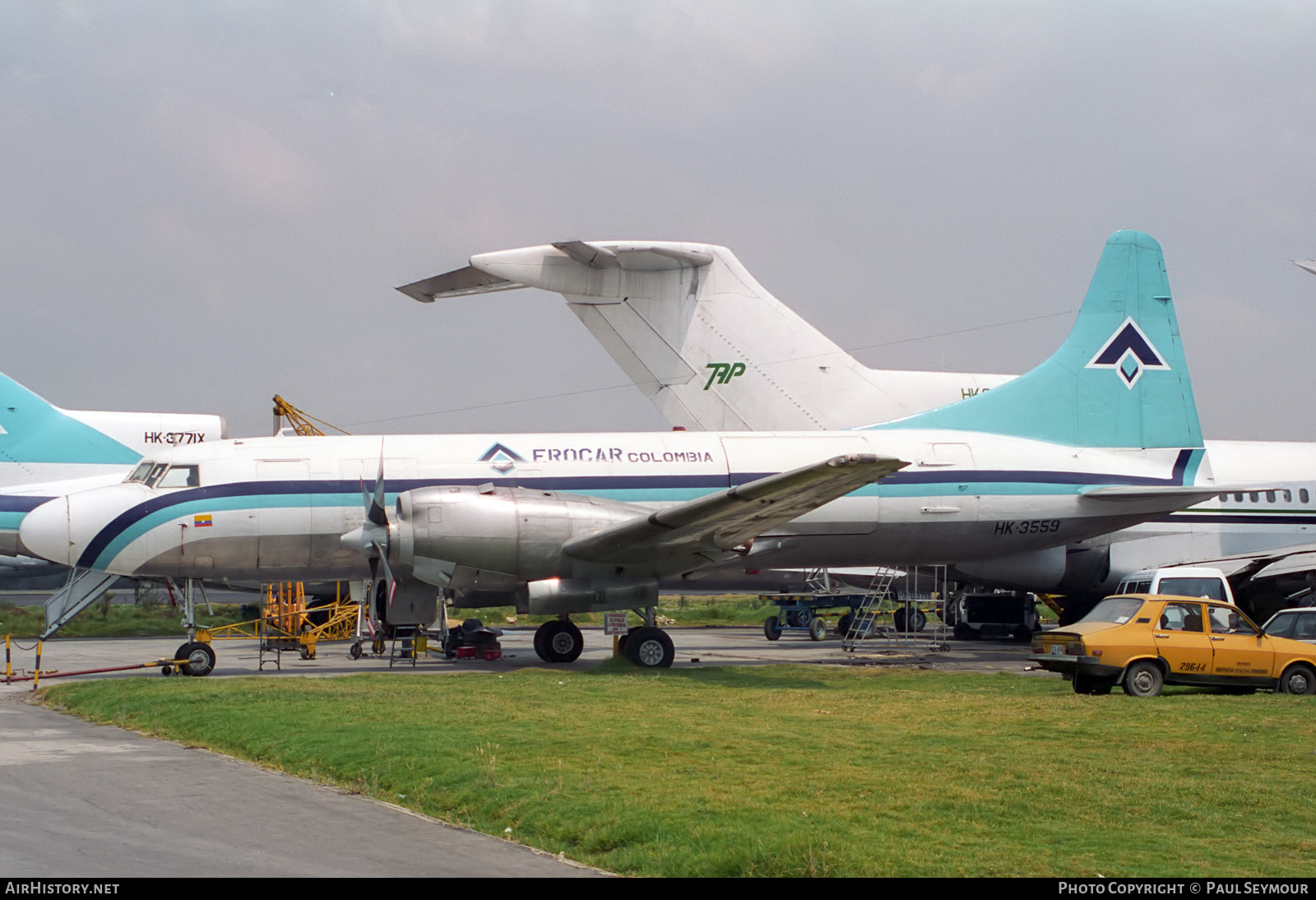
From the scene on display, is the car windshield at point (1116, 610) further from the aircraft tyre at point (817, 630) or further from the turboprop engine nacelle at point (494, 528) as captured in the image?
the aircraft tyre at point (817, 630)

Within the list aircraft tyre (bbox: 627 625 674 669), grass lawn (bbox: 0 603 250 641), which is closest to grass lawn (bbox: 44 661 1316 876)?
aircraft tyre (bbox: 627 625 674 669)

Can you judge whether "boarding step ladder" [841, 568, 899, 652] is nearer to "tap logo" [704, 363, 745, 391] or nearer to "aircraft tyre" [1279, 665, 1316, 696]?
"tap logo" [704, 363, 745, 391]

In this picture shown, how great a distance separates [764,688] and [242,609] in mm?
29168

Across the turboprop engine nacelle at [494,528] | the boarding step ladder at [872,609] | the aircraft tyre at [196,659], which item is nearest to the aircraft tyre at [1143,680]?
the turboprop engine nacelle at [494,528]

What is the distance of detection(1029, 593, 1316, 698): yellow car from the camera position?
1656 cm

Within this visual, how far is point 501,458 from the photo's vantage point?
21.7 meters

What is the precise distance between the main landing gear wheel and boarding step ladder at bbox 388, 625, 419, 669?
223 cm

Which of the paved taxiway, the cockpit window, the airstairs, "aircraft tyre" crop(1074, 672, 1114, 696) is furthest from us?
the airstairs

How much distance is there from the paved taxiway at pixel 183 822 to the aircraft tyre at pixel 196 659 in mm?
4441

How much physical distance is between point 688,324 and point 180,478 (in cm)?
992

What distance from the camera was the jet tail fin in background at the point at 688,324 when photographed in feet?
79.6

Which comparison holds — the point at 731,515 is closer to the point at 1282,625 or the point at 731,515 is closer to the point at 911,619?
the point at 1282,625

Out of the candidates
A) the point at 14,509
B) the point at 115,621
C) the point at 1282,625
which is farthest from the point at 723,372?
the point at 115,621
